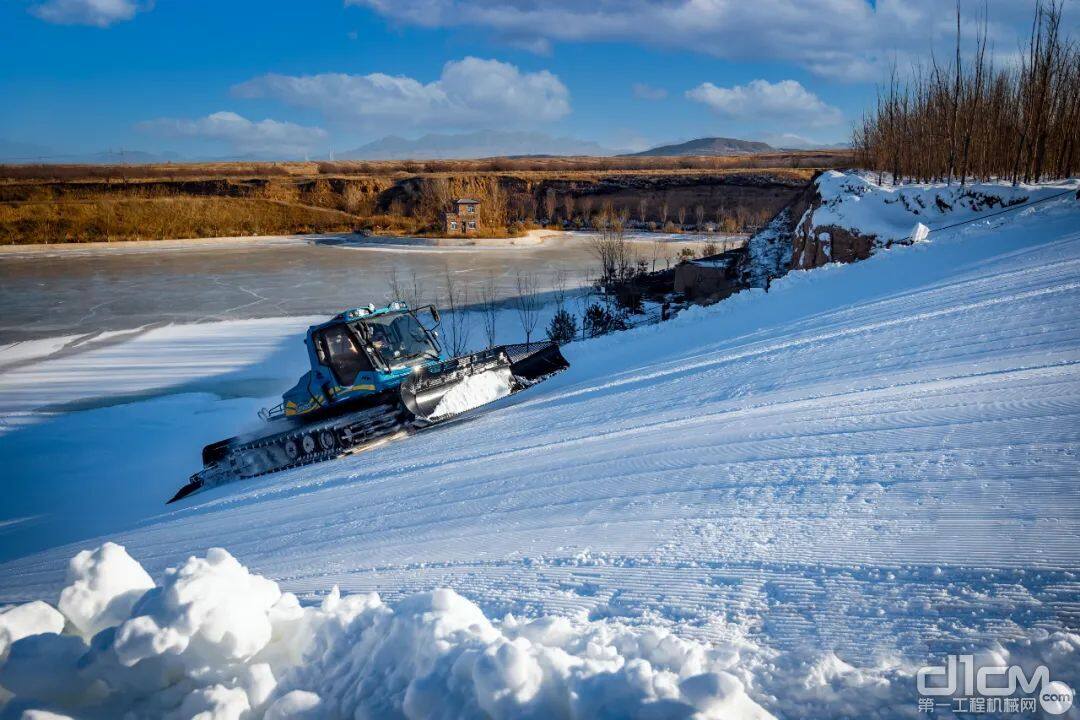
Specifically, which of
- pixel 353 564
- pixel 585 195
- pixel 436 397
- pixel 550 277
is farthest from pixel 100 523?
pixel 585 195

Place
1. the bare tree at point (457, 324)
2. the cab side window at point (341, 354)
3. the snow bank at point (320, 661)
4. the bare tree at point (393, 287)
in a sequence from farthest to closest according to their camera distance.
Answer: the bare tree at point (393, 287)
the bare tree at point (457, 324)
the cab side window at point (341, 354)
the snow bank at point (320, 661)

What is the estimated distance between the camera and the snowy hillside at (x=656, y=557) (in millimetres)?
2770

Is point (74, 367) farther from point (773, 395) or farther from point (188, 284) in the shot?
point (773, 395)

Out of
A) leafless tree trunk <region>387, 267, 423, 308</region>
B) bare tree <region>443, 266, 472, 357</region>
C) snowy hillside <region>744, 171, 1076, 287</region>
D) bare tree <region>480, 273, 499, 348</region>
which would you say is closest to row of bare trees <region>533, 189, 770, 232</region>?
leafless tree trunk <region>387, 267, 423, 308</region>

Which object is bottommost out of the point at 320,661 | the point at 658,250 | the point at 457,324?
the point at 457,324

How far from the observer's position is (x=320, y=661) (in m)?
3.01

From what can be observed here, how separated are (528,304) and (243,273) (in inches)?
586

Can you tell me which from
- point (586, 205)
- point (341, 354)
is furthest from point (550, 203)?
point (341, 354)

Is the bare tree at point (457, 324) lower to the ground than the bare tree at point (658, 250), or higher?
lower

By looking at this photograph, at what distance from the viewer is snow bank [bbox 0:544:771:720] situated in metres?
2.54

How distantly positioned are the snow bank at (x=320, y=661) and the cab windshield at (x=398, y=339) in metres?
6.43

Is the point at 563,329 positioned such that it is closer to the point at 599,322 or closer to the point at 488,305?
the point at 599,322

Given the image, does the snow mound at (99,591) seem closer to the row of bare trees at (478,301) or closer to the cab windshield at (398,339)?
the cab windshield at (398,339)

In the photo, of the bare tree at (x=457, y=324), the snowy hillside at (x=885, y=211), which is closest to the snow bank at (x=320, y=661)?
the snowy hillside at (x=885, y=211)
